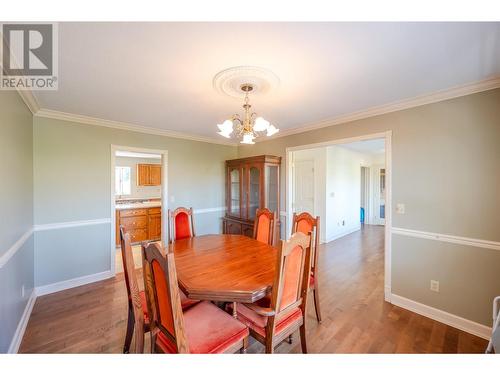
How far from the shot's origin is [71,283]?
2770 mm

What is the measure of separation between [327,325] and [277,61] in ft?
7.75

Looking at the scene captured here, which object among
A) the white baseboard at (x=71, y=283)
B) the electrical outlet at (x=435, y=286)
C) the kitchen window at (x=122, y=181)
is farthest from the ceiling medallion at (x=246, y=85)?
the kitchen window at (x=122, y=181)

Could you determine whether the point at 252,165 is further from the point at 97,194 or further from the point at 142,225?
the point at 142,225

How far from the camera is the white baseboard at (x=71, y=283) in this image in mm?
2582

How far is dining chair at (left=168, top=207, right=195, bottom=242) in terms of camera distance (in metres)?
2.68

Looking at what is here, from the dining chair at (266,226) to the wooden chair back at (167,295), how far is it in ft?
4.89

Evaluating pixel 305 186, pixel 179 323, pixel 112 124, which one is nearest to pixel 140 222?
pixel 112 124

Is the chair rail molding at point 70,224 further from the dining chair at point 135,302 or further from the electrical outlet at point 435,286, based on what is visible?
the electrical outlet at point 435,286

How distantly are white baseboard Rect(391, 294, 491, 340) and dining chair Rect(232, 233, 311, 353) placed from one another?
1.50 meters

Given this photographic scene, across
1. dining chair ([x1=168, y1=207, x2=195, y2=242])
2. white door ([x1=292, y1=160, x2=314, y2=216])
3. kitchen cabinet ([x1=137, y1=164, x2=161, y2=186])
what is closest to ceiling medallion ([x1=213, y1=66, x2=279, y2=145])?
dining chair ([x1=168, y1=207, x2=195, y2=242])

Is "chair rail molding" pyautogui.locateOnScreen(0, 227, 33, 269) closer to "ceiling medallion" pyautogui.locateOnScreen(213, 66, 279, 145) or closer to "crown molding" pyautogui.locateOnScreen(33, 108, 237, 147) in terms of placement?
"crown molding" pyautogui.locateOnScreen(33, 108, 237, 147)

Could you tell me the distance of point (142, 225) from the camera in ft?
15.2
